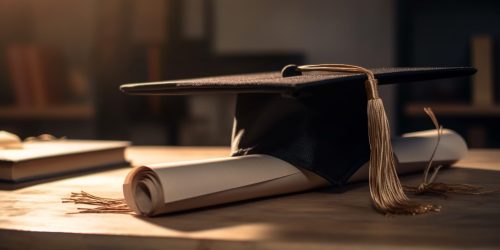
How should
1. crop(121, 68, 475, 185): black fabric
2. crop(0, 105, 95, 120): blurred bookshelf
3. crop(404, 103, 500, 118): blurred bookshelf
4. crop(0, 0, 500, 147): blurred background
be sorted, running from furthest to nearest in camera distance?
crop(0, 105, 95, 120): blurred bookshelf < crop(0, 0, 500, 147): blurred background < crop(404, 103, 500, 118): blurred bookshelf < crop(121, 68, 475, 185): black fabric

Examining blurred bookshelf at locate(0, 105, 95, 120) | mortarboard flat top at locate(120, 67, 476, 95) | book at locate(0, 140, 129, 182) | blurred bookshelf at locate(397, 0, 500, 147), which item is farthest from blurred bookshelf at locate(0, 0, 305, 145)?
mortarboard flat top at locate(120, 67, 476, 95)

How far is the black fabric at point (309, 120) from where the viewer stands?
811 millimetres

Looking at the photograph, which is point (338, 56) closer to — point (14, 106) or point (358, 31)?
point (358, 31)

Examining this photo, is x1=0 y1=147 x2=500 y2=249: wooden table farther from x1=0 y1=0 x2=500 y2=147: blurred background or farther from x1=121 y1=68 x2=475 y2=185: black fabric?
x1=0 y1=0 x2=500 y2=147: blurred background

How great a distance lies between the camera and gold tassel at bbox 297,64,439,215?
69cm

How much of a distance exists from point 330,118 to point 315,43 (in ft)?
8.63

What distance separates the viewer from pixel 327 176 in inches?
31.9

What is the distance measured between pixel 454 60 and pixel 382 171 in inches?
91.3

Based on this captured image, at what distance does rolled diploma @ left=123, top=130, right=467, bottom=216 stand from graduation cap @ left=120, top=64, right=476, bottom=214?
2 centimetres

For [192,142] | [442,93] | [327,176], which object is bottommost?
[192,142]

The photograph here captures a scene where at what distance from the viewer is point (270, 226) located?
63 cm

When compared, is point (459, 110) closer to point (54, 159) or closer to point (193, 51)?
point (193, 51)

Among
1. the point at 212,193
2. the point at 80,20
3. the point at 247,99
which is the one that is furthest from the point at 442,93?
the point at 212,193

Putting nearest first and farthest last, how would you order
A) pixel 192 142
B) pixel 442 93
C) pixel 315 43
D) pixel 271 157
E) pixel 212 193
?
pixel 212 193 → pixel 271 157 → pixel 442 93 → pixel 192 142 → pixel 315 43
